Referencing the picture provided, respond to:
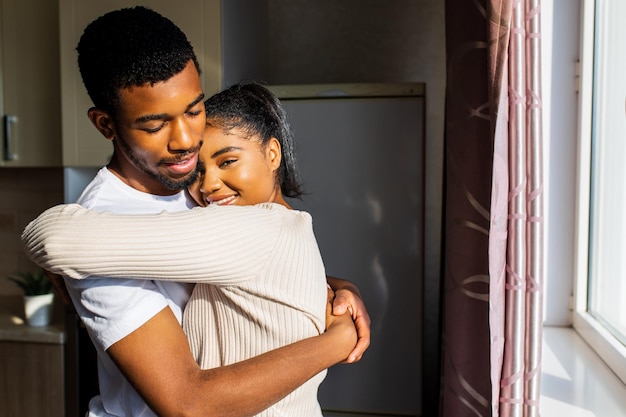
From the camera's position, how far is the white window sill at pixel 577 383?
4.57 feet

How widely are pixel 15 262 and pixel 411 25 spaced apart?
2213 millimetres

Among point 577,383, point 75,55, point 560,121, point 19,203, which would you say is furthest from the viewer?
point 19,203

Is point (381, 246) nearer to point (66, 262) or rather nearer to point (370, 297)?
point (370, 297)

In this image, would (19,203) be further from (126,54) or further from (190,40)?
(126,54)

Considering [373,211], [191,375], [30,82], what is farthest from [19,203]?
[191,375]

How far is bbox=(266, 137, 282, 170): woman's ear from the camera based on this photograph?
42.8 inches

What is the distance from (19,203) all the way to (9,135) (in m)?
0.51

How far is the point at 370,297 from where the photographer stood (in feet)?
7.02

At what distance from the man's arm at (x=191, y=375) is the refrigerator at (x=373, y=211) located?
1289mm

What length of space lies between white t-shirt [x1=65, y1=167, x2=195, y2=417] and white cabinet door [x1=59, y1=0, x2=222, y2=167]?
1.29 m

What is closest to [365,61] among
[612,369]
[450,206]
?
[450,206]

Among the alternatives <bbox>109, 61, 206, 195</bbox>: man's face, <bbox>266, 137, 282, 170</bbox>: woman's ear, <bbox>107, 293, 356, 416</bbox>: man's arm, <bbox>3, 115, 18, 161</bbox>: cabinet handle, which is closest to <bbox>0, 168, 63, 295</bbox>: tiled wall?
<bbox>3, 115, 18, 161</bbox>: cabinet handle

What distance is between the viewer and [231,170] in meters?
1.02

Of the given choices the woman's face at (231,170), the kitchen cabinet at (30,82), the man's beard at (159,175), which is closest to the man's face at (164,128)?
the man's beard at (159,175)
